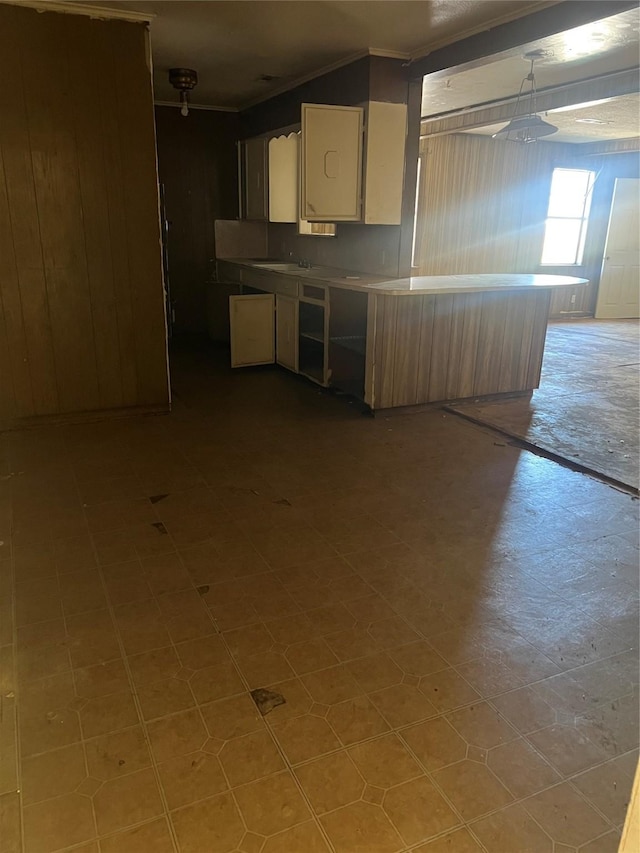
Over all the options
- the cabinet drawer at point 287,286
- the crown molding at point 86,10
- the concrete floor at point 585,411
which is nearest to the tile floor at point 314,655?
the concrete floor at point 585,411

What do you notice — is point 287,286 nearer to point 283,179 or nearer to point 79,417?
point 283,179

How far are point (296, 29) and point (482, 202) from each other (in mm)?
5126

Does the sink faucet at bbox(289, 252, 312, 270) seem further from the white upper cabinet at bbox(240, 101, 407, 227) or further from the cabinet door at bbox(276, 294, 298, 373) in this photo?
the white upper cabinet at bbox(240, 101, 407, 227)

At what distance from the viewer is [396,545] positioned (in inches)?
106

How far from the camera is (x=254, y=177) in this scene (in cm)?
627

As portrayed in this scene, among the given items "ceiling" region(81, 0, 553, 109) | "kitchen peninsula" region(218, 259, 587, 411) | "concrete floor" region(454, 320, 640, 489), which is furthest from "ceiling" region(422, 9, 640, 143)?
"concrete floor" region(454, 320, 640, 489)

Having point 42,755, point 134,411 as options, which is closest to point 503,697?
point 42,755

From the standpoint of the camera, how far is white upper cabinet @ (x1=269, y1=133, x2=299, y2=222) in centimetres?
589

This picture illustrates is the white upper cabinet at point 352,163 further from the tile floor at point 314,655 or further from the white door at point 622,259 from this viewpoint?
the white door at point 622,259

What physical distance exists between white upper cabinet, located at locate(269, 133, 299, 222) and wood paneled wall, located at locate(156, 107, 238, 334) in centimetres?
114

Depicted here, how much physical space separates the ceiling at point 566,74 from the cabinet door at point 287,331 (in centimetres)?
210

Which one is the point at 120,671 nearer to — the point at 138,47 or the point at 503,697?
the point at 503,697

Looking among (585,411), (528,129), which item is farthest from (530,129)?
(585,411)

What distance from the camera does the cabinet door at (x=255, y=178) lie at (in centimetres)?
603
